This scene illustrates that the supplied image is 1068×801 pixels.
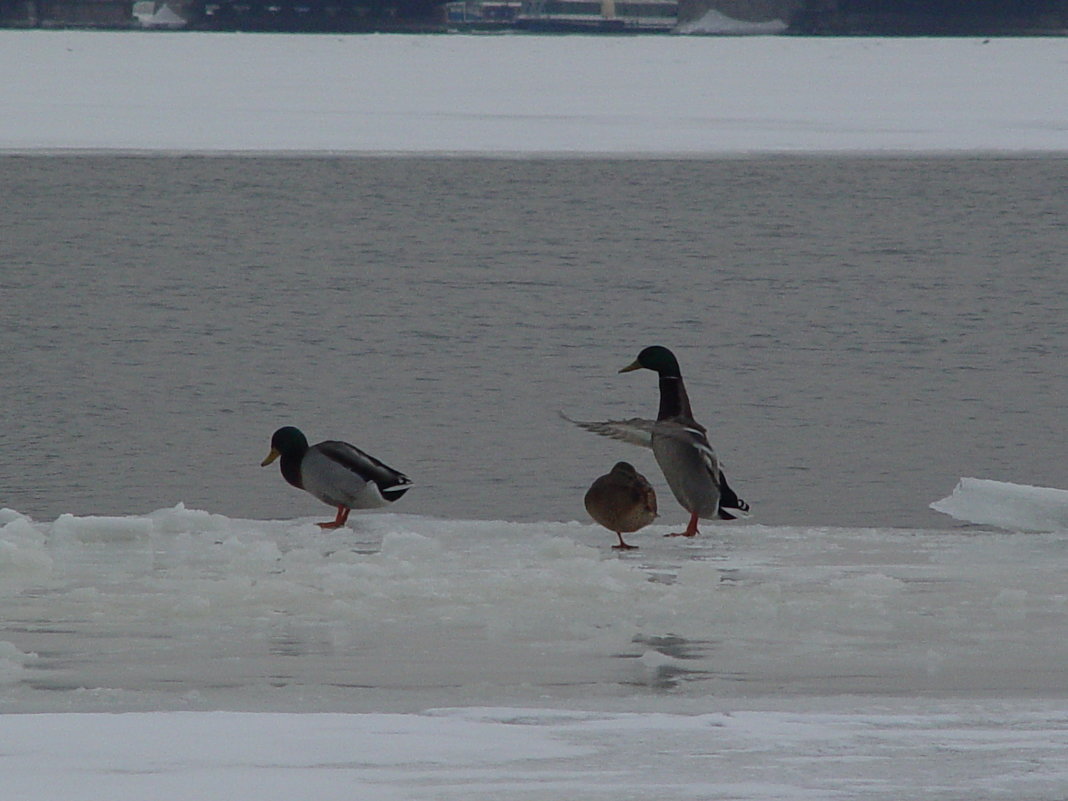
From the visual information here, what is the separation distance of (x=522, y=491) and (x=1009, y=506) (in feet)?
7.79

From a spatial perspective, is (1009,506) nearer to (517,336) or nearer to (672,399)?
(672,399)

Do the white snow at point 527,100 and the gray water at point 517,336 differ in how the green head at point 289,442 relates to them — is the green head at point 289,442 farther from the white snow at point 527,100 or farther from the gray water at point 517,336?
the white snow at point 527,100

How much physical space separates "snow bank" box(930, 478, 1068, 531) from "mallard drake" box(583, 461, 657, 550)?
124 cm

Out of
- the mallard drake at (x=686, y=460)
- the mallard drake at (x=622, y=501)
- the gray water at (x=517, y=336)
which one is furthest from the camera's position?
the gray water at (x=517, y=336)

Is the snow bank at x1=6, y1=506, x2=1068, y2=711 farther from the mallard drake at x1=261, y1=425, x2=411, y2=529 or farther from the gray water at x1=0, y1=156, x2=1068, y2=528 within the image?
the gray water at x1=0, y1=156, x2=1068, y2=528

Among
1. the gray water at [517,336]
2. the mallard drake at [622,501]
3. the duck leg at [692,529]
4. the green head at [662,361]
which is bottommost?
the gray water at [517,336]

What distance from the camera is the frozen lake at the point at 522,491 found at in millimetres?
4020

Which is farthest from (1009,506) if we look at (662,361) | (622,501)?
(622,501)

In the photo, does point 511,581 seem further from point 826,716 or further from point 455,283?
point 455,283

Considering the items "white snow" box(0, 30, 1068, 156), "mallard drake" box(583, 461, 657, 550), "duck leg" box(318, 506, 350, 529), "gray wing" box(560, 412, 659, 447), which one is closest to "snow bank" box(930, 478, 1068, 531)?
"gray wing" box(560, 412, 659, 447)

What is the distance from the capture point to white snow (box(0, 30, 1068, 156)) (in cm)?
3247

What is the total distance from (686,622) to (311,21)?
247ft

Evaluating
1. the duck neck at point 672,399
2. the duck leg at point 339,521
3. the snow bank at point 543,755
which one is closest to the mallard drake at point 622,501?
the duck neck at point 672,399

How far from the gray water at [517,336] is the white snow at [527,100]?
5586 millimetres
